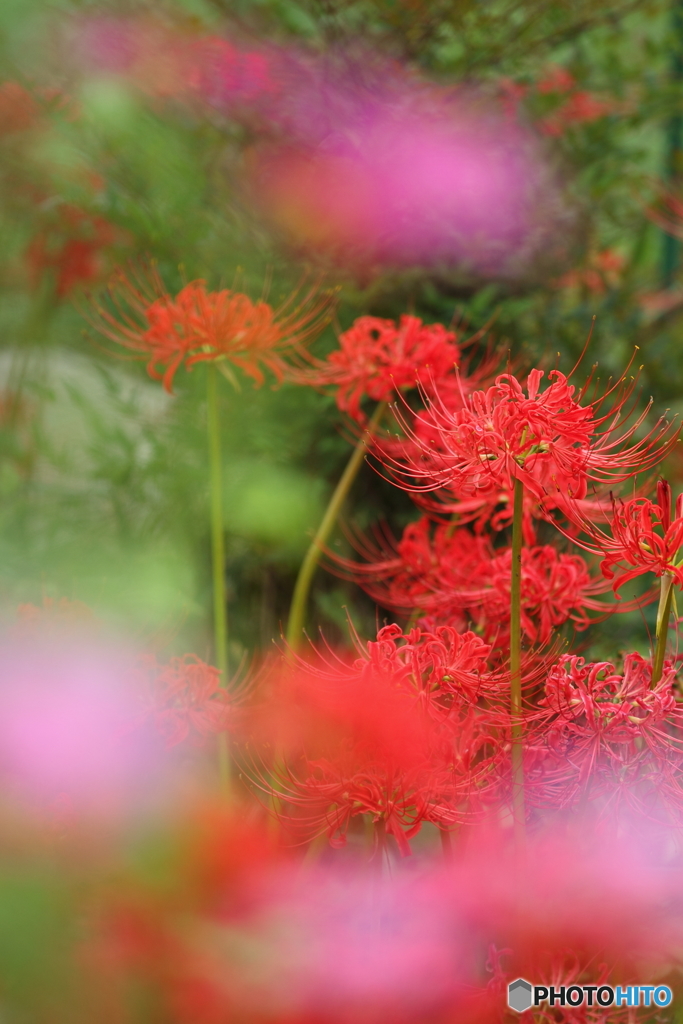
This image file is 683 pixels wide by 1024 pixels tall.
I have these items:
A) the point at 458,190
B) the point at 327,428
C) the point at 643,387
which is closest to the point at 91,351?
the point at 327,428

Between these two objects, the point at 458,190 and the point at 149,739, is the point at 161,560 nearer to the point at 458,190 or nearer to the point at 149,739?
the point at 149,739

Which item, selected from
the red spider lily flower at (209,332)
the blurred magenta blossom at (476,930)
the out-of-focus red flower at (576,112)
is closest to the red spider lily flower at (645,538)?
the blurred magenta blossom at (476,930)

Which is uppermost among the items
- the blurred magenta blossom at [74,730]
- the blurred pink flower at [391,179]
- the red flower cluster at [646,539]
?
the blurred pink flower at [391,179]

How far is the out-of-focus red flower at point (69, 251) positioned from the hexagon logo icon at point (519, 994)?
1.89 feet

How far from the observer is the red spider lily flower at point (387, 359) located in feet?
1.47

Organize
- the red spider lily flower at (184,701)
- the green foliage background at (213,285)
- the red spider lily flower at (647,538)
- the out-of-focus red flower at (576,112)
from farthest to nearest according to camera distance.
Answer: the out-of-focus red flower at (576,112) → the green foliage background at (213,285) → the red spider lily flower at (184,701) → the red spider lily flower at (647,538)

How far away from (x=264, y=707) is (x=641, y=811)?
0.17m

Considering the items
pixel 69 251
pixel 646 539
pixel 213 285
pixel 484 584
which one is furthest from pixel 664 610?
pixel 69 251

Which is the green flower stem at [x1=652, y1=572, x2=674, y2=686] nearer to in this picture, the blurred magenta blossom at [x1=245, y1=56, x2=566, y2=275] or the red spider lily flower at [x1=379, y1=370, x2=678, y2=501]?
the red spider lily flower at [x1=379, y1=370, x2=678, y2=501]

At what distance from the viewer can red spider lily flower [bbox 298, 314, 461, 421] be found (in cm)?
45

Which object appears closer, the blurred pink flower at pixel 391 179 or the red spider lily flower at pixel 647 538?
the red spider lily flower at pixel 647 538

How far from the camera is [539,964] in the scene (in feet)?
1.05

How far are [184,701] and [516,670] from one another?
6.5 inches

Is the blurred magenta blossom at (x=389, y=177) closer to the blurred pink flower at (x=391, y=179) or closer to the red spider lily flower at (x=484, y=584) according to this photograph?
the blurred pink flower at (x=391, y=179)
